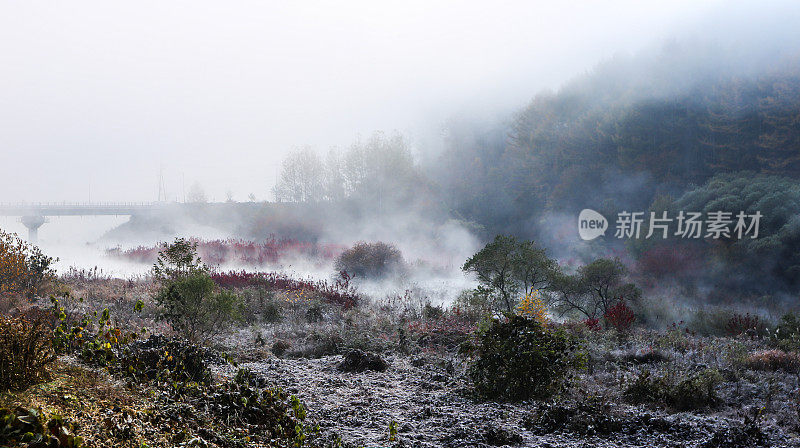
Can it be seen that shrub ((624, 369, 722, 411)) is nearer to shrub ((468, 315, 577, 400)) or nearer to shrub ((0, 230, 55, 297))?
shrub ((468, 315, 577, 400))

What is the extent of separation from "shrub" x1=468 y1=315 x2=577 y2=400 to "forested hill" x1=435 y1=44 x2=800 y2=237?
14.1 metres

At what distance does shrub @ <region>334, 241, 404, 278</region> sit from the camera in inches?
611

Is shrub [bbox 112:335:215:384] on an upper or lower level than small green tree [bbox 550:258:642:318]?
lower

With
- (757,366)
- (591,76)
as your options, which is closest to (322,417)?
(757,366)

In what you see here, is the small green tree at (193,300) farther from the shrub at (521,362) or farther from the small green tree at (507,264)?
the small green tree at (507,264)

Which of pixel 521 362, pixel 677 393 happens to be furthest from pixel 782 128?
pixel 521 362

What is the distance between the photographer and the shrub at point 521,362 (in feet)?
16.7

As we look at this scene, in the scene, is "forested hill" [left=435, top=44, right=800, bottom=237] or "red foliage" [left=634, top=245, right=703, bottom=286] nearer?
"red foliage" [left=634, top=245, right=703, bottom=286]

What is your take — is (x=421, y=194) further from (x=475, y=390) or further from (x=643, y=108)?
(x=475, y=390)

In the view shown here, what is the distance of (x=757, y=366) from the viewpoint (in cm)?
632

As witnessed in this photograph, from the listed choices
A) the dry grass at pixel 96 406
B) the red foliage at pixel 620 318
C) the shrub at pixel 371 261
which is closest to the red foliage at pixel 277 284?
the shrub at pixel 371 261

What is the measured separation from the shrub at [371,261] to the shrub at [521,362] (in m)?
10.2

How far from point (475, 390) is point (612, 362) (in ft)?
7.75

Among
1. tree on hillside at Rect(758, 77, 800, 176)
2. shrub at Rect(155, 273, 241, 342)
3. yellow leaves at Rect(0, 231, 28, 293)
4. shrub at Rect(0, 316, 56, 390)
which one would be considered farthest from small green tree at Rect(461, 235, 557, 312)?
tree on hillside at Rect(758, 77, 800, 176)
